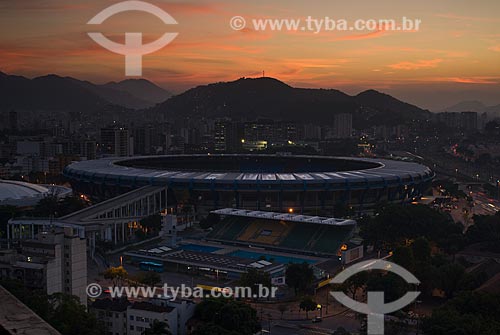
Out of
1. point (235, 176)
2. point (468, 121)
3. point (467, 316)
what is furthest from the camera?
point (468, 121)

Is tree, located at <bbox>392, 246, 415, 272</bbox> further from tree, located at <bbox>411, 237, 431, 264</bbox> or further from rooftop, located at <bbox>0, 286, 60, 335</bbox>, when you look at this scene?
rooftop, located at <bbox>0, 286, 60, 335</bbox>

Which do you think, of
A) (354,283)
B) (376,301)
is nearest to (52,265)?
(354,283)

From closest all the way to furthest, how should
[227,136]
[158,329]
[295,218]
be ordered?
[158,329], [295,218], [227,136]

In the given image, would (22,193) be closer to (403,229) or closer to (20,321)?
(403,229)

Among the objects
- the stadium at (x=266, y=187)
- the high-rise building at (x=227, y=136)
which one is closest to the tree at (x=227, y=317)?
the stadium at (x=266, y=187)

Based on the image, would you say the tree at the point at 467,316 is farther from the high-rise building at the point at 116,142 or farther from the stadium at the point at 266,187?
the high-rise building at the point at 116,142

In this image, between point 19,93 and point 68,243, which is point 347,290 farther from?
point 19,93

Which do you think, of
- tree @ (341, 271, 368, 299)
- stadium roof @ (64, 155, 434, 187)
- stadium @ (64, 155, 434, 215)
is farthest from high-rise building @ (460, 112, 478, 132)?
tree @ (341, 271, 368, 299)
